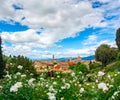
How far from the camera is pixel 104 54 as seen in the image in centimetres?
5278

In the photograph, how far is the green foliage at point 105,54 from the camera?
173 feet

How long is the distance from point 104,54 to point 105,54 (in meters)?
0.19

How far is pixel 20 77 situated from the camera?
1087 centimetres

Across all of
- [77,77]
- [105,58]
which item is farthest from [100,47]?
[77,77]

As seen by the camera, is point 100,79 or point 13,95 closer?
point 13,95

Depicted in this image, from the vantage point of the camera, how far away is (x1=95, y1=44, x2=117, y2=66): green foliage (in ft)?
173

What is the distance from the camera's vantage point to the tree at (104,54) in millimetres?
52844

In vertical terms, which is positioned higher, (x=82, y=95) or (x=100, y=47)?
(x=100, y=47)

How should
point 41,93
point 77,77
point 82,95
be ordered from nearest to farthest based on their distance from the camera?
point 41,93 < point 82,95 < point 77,77

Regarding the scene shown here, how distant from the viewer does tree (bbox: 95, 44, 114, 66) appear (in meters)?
52.8

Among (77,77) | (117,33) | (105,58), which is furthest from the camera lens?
(117,33)

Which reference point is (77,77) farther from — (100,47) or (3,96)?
(100,47)

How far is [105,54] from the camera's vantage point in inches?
2082

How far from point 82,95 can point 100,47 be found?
44.3 metres
